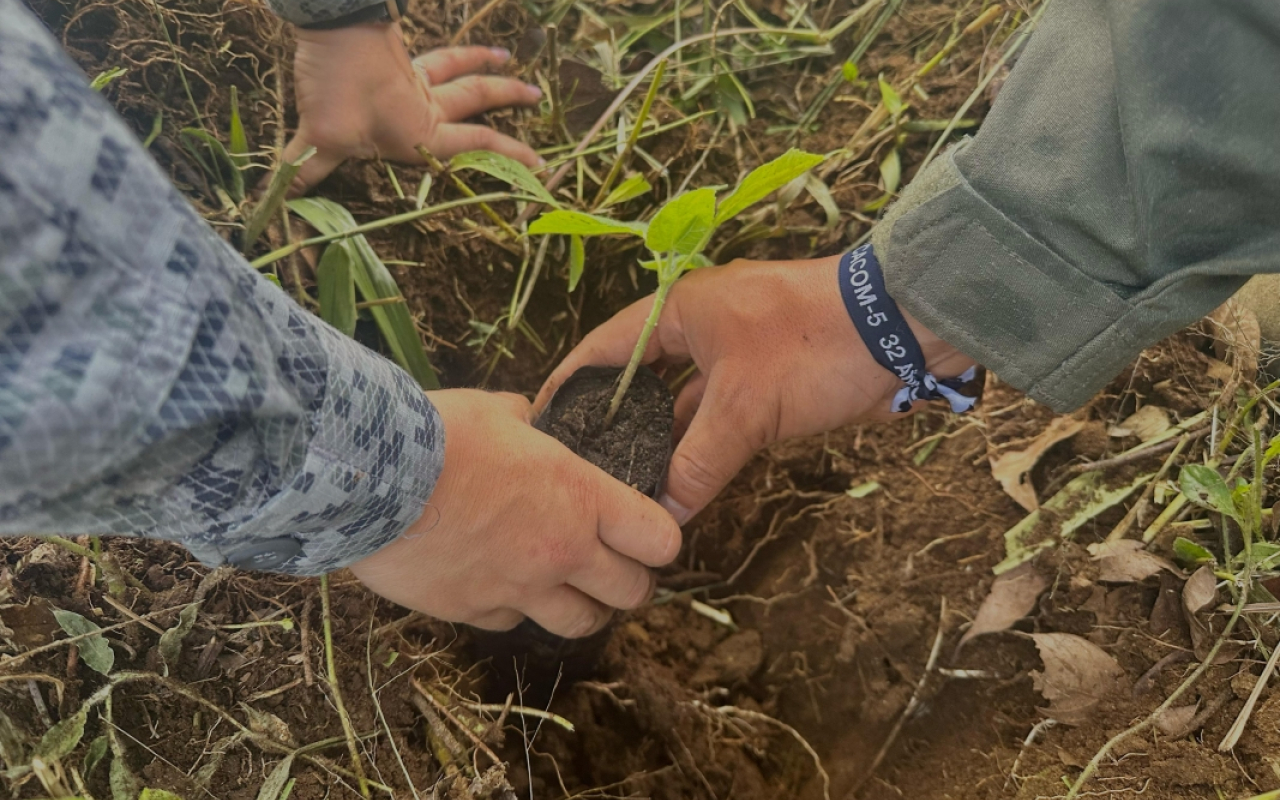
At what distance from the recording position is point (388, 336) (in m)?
1.01

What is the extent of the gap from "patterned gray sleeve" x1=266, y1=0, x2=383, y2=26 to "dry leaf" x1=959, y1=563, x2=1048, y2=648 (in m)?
1.21

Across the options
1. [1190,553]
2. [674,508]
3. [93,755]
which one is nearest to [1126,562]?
[1190,553]

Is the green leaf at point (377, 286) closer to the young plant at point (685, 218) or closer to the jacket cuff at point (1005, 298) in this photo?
the young plant at point (685, 218)

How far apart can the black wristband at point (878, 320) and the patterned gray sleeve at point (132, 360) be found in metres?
0.59

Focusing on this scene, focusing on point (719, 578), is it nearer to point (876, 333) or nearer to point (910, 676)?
point (910, 676)

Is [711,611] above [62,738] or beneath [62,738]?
beneath

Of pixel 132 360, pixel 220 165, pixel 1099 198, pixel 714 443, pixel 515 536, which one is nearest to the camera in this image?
pixel 132 360

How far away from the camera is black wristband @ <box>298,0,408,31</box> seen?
102 centimetres

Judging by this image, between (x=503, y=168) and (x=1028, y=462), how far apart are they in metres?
0.88

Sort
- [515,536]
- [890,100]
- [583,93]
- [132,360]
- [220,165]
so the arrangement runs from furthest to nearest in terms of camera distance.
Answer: [583,93] < [890,100] < [220,165] < [515,536] < [132,360]

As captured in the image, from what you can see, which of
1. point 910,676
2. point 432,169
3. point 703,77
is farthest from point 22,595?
point 703,77

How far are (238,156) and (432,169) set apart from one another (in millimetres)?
267

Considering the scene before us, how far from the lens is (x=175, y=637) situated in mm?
797

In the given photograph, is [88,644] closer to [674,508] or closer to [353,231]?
[353,231]
